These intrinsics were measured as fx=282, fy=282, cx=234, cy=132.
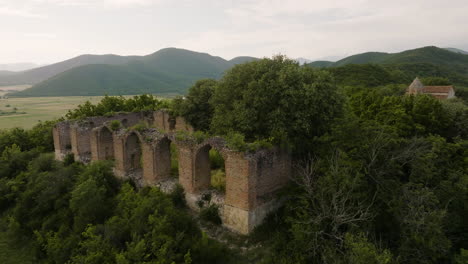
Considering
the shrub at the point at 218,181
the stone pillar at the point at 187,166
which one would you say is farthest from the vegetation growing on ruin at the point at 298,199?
the shrub at the point at 218,181

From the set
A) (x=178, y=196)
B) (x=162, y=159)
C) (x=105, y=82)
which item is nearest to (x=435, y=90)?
(x=162, y=159)

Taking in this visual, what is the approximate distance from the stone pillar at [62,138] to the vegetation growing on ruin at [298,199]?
3139 millimetres

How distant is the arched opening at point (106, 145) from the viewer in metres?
18.8

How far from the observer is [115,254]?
33.0 ft

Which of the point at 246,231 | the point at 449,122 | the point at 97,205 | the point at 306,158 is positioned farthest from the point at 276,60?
the point at 449,122

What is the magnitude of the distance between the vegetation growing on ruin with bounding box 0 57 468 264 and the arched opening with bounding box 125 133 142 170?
170cm

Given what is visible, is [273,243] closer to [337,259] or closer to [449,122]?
[337,259]

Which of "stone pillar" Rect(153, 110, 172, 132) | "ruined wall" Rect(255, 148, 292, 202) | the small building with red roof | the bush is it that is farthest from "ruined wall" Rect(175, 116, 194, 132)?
the small building with red roof

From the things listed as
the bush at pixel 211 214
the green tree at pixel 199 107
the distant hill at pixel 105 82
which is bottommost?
the bush at pixel 211 214

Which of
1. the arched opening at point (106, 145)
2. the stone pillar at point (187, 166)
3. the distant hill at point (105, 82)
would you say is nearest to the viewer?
the stone pillar at point (187, 166)

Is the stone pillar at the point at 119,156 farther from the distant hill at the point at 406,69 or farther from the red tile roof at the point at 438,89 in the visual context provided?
the red tile roof at the point at 438,89

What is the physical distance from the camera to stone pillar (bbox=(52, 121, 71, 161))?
21.3m

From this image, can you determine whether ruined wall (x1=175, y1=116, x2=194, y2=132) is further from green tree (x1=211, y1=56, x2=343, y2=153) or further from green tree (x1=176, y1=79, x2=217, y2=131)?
green tree (x1=211, y1=56, x2=343, y2=153)

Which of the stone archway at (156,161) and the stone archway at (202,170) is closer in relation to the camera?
the stone archway at (202,170)
